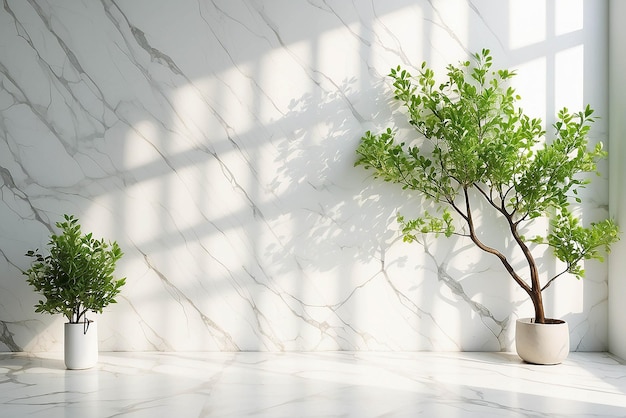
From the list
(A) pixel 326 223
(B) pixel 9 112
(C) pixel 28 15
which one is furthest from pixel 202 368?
(C) pixel 28 15

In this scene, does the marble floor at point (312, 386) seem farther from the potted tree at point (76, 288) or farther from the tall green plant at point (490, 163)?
the tall green plant at point (490, 163)

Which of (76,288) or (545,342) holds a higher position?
(76,288)

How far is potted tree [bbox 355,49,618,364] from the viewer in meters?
2.12

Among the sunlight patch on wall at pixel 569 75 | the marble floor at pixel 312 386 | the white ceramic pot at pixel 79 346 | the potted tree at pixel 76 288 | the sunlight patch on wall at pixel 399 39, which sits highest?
the sunlight patch on wall at pixel 399 39

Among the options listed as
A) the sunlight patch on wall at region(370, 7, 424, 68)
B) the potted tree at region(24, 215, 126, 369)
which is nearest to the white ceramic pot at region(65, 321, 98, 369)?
the potted tree at region(24, 215, 126, 369)

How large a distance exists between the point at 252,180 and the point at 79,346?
0.82 m

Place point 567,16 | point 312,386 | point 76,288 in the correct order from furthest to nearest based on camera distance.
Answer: point 567,16 < point 76,288 < point 312,386

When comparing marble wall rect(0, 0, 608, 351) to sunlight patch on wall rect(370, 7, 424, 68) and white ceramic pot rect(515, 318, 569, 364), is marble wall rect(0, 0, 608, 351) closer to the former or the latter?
sunlight patch on wall rect(370, 7, 424, 68)

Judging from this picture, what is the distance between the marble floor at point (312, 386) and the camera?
1637 mm

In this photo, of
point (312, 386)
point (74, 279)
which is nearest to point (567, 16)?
point (312, 386)

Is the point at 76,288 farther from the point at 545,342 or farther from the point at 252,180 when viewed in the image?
the point at 545,342

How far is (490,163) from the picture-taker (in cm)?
210

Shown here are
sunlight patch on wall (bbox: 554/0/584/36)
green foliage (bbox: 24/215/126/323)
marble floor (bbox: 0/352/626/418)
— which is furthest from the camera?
sunlight patch on wall (bbox: 554/0/584/36)

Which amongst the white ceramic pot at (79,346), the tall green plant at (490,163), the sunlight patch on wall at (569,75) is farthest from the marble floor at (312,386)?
the sunlight patch on wall at (569,75)
